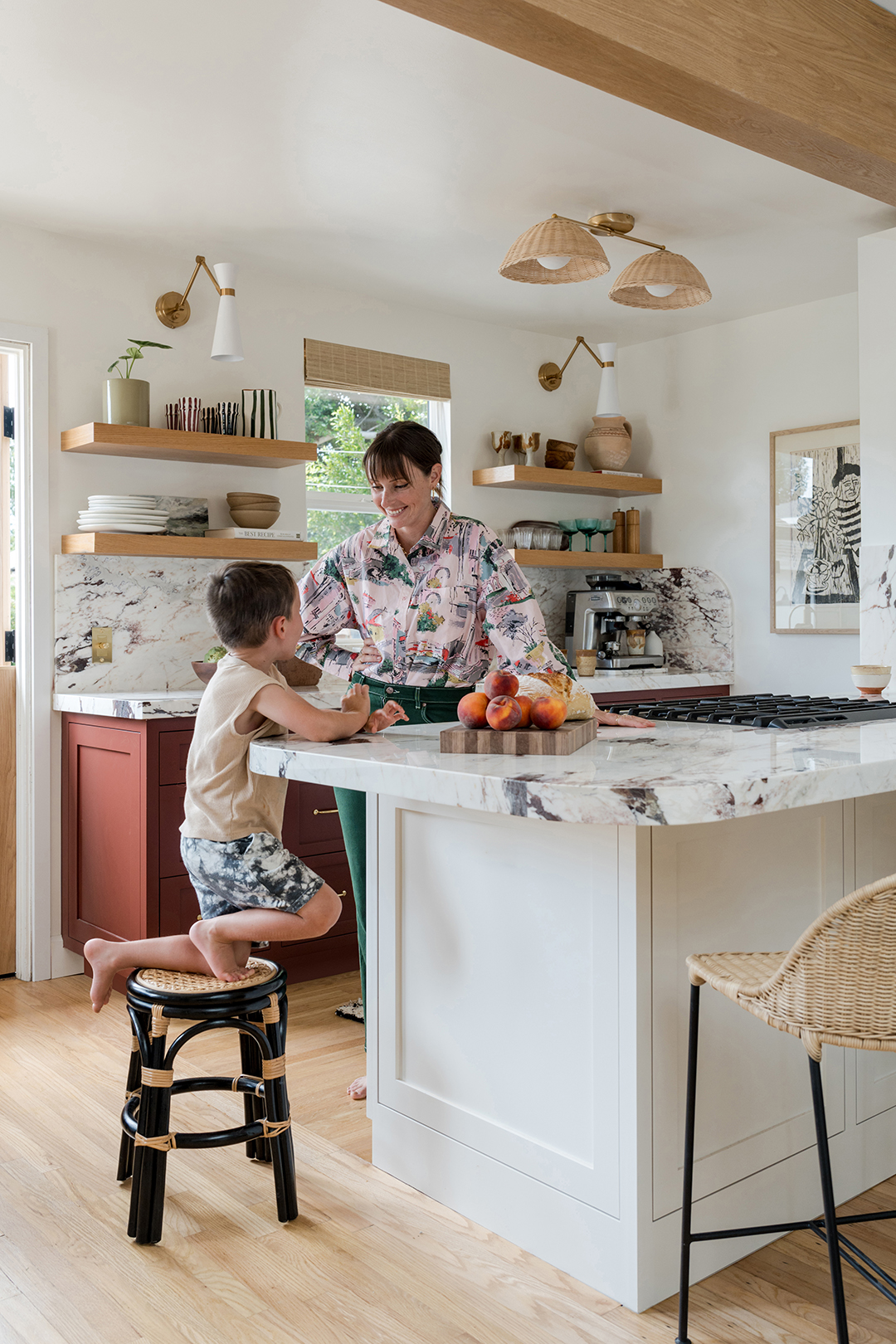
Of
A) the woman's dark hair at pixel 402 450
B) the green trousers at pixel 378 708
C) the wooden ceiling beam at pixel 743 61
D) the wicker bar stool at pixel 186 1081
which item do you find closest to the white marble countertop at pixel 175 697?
the green trousers at pixel 378 708

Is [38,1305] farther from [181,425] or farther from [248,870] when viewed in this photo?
[181,425]

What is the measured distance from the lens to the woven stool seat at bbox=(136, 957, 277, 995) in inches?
75.6

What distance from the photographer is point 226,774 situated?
6.82 feet

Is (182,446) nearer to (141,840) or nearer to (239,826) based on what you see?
(141,840)

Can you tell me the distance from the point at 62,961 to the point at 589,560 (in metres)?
2.74

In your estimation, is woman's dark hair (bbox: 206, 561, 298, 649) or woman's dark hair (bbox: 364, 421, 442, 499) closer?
woman's dark hair (bbox: 206, 561, 298, 649)

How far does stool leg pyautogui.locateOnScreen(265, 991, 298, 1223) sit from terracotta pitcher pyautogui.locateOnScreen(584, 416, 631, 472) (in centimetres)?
367

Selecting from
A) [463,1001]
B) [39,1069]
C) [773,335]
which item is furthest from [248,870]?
[773,335]

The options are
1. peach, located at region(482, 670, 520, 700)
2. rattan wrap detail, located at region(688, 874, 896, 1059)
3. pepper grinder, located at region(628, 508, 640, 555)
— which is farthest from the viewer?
pepper grinder, located at region(628, 508, 640, 555)

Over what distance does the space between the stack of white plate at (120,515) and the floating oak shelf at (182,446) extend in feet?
0.56

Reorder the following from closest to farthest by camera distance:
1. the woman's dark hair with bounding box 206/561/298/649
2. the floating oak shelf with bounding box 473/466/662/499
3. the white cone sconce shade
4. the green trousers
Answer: the woman's dark hair with bounding box 206/561/298/649 < the green trousers < the white cone sconce shade < the floating oak shelf with bounding box 473/466/662/499

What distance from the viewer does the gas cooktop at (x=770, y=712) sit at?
2.18m

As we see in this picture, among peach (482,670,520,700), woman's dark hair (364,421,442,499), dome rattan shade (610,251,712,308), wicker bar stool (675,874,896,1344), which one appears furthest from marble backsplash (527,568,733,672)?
wicker bar stool (675,874,896,1344)

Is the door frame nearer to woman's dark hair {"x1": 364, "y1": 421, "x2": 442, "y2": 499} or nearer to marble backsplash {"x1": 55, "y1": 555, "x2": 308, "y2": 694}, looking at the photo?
marble backsplash {"x1": 55, "y1": 555, "x2": 308, "y2": 694}
